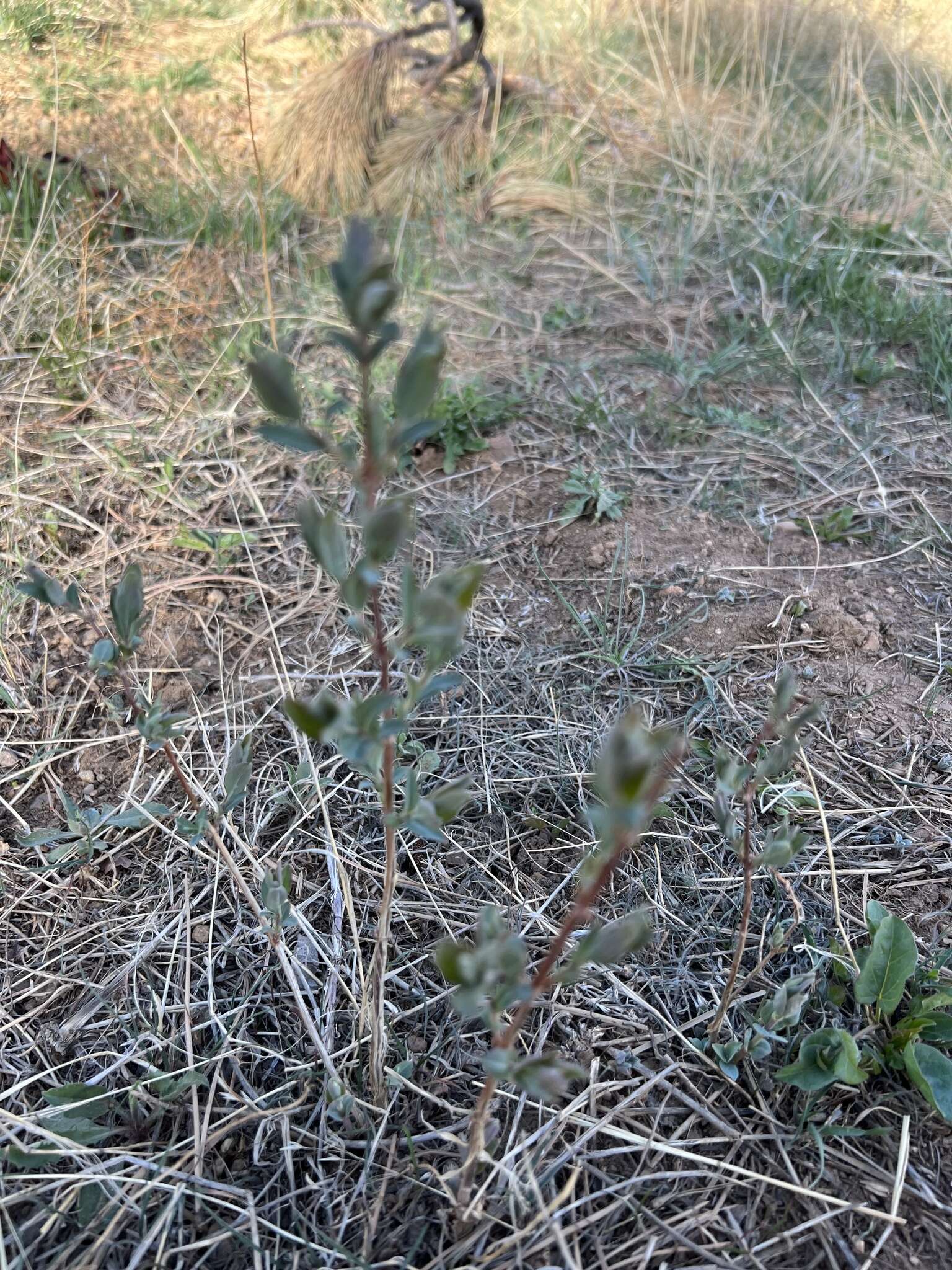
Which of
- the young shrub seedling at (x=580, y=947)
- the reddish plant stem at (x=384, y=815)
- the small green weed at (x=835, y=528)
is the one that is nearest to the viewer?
the young shrub seedling at (x=580, y=947)

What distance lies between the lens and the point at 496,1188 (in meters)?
0.96

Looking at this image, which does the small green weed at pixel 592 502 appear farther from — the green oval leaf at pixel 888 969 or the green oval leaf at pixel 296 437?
the green oval leaf at pixel 296 437

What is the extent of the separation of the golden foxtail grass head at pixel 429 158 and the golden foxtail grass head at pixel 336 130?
71mm

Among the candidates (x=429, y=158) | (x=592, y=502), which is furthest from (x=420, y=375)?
(x=429, y=158)

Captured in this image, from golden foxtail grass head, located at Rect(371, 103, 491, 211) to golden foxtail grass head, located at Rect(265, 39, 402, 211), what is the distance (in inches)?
2.8

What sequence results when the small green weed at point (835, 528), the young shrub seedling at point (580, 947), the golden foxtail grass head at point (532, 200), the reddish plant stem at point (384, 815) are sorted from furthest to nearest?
1. the golden foxtail grass head at point (532, 200)
2. the small green weed at point (835, 528)
3. the reddish plant stem at point (384, 815)
4. the young shrub seedling at point (580, 947)

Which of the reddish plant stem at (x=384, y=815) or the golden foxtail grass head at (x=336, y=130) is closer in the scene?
the reddish plant stem at (x=384, y=815)

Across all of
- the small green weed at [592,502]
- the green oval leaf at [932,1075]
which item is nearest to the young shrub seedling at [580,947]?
the green oval leaf at [932,1075]

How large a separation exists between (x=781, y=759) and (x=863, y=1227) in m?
0.54

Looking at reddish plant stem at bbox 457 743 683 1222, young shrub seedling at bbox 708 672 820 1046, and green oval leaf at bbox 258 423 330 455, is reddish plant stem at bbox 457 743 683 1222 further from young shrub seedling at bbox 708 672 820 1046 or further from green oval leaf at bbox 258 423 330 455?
green oval leaf at bbox 258 423 330 455

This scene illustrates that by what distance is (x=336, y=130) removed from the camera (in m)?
3.19

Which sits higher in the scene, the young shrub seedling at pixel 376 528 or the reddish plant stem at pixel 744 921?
the young shrub seedling at pixel 376 528

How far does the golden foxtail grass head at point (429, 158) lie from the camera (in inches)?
124

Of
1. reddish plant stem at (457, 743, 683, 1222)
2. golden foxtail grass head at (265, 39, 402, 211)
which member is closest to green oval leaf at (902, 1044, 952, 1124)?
reddish plant stem at (457, 743, 683, 1222)
